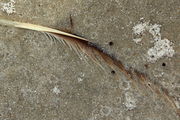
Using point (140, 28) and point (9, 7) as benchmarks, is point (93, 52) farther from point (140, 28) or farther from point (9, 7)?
point (9, 7)

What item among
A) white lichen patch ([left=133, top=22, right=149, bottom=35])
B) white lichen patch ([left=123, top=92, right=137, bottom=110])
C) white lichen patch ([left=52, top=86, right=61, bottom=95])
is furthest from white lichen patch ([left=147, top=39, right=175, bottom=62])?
white lichen patch ([left=52, top=86, right=61, bottom=95])

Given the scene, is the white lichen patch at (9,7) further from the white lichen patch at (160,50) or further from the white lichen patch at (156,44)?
the white lichen patch at (160,50)

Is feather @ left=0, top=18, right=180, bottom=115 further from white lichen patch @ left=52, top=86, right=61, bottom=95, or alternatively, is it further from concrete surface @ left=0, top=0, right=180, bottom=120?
white lichen patch @ left=52, top=86, right=61, bottom=95

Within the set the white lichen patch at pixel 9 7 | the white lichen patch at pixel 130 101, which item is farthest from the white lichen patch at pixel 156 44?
the white lichen patch at pixel 9 7

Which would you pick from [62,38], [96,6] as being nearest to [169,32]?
[96,6]

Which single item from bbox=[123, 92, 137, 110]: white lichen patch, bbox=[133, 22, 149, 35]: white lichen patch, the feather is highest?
bbox=[133, 22, 149, 35]: white lichen patch

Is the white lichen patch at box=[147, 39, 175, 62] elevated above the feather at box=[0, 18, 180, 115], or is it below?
above
